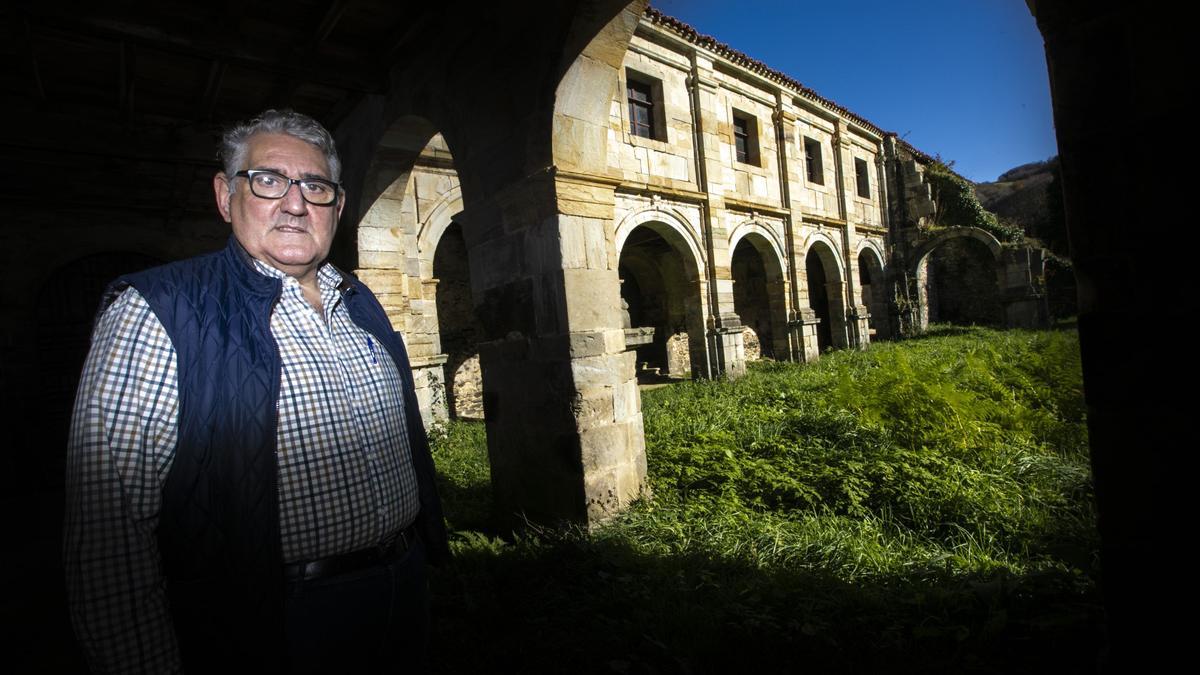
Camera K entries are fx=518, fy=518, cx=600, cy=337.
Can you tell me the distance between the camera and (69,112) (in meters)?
5.05

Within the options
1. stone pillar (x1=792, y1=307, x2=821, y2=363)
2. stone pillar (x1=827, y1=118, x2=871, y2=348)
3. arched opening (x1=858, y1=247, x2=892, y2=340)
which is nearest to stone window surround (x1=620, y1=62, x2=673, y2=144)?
stone pillar (x1=792, y1=307, x2=821, y2=363)

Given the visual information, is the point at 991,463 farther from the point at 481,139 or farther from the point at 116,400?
the point at 116,400

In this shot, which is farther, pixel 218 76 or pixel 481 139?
pixel 218 76

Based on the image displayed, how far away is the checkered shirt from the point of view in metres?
1.03

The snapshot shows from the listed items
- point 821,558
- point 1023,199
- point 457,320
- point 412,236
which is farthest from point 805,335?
point 1023,199

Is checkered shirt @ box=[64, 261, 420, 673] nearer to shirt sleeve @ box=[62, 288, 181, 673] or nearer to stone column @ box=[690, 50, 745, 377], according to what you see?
shirt sleeve @ box=[62, 288, 181, 673]

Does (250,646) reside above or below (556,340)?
below

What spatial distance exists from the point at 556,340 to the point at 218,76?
12.9 ft

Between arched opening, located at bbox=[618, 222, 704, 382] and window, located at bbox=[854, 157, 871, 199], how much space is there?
7.78 metres

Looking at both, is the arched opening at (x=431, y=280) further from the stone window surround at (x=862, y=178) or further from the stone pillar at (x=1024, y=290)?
the stone pillar at (x=1024, y=290)

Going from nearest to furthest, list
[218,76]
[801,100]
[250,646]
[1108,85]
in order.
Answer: [250,646], [1108,85], [218,76], [801,100]

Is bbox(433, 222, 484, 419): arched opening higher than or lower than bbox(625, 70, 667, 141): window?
lower

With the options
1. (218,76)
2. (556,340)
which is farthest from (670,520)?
(218,76)

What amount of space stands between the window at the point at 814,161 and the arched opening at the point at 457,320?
10.1m
